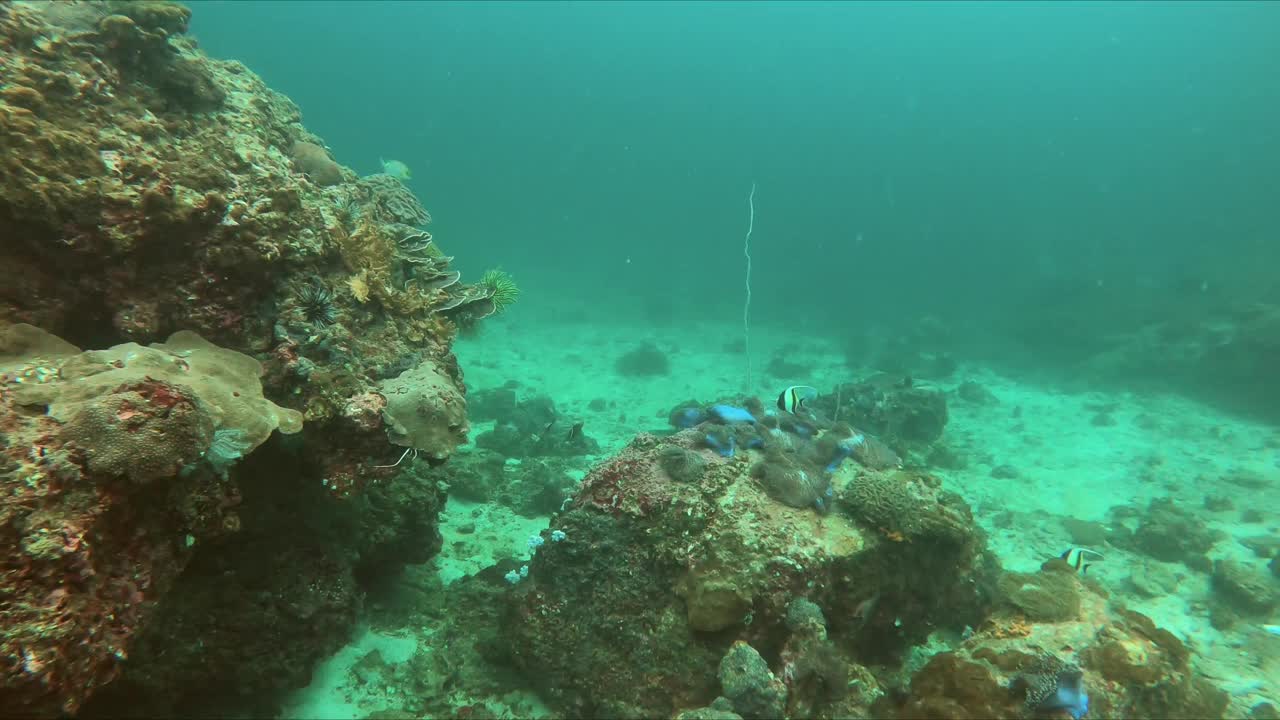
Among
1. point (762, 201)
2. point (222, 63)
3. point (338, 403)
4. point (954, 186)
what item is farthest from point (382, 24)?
point (338, 403)

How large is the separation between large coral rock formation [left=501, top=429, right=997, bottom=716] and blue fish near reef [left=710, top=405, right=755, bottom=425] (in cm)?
57

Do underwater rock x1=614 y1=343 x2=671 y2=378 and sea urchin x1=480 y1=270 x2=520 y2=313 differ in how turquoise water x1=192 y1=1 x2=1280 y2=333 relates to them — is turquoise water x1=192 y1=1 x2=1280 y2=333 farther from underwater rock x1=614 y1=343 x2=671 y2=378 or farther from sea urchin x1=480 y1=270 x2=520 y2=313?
sea urchin x1=480 y1=270 x2=520 y2=313

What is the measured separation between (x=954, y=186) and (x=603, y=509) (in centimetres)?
9861

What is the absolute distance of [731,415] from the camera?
5812 mm

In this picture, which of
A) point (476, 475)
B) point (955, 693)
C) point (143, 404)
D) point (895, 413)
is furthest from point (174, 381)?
point (895, 413)

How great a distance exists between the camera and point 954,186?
84375mm

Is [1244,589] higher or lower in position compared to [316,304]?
lower

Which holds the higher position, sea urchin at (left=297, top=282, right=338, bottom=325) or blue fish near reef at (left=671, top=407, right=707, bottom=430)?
sea urchin at (left=297, top=282, right=338, bottom=325)

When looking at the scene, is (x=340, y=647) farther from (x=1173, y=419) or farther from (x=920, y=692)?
(x=1173, y=419)

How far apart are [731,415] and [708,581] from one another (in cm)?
194

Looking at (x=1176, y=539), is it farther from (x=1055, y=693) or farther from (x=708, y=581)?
(x=708, y=581)

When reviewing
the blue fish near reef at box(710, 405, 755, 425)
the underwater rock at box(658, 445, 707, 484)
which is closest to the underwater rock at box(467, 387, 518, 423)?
the blue fish near reef at box(710, 405, 755, 425)

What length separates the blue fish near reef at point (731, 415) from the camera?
5782mm

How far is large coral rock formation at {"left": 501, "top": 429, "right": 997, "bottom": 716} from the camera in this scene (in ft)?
14.2
